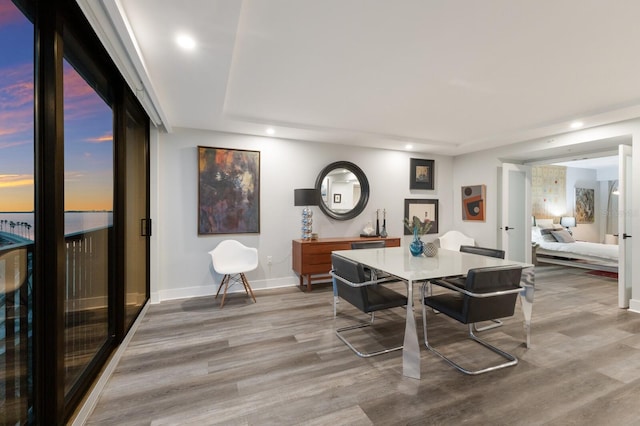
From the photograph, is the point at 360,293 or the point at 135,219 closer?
the point at 360,293

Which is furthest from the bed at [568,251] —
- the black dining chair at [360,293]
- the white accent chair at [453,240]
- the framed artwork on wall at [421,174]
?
the black dining chair at [360,293]

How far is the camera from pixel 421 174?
571 centimetres

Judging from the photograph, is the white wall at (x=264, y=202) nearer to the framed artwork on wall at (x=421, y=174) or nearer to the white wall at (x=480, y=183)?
the framed artwork on wall at (x=421, y=174)

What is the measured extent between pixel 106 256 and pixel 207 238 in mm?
1789

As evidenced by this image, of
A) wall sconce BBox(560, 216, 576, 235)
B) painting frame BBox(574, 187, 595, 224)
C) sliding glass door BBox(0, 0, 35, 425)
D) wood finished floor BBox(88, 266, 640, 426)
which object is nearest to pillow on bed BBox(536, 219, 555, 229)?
wall sconce BBox(560, 216, 576, 235)

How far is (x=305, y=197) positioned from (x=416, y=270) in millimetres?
2246

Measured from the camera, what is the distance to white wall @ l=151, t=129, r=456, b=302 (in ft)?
12.9

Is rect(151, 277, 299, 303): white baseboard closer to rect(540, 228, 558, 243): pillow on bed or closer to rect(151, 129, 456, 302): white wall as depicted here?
rect(151, 129, 456, 302): white wall

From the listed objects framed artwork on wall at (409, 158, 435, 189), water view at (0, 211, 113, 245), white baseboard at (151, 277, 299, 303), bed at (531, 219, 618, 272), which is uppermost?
framed artwork on wall at (409, 158, 435, 189)

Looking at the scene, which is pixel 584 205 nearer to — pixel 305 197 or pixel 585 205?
pixel 585 205

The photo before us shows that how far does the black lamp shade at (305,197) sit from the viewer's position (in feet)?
13.8

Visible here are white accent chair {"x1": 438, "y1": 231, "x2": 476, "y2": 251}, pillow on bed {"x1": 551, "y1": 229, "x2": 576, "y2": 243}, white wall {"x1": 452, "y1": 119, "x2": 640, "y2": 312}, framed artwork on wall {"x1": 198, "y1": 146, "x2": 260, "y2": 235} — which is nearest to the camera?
white wall {"x1": 452, "y1": 119, "x2": 640, "y2": 312}

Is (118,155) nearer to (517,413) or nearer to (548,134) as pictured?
(517,413)

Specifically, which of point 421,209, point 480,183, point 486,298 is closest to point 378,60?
point 486,298
